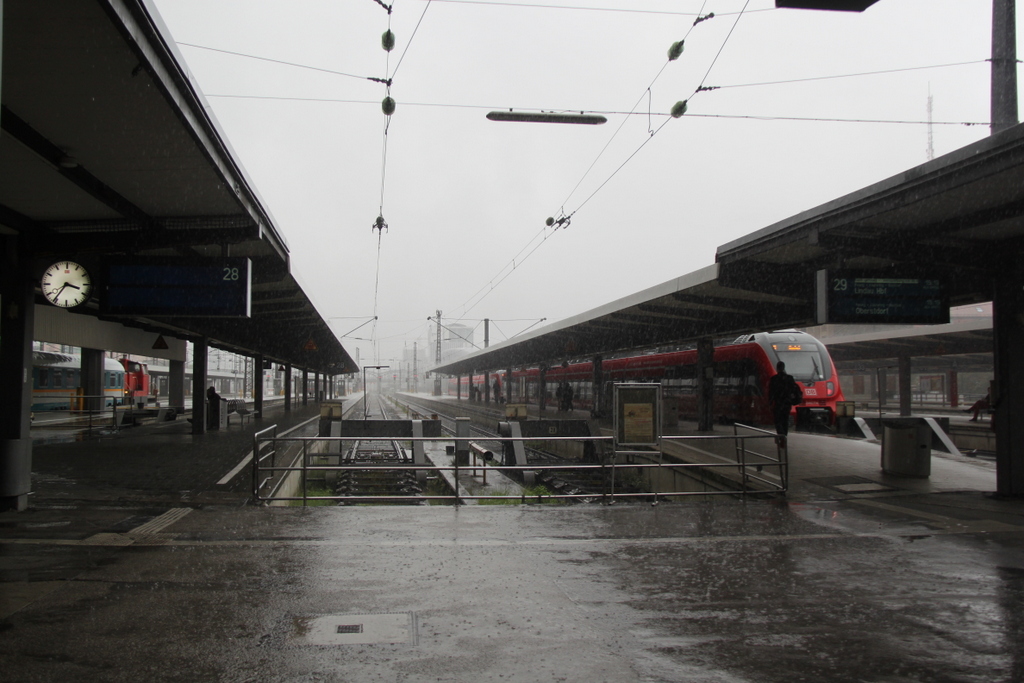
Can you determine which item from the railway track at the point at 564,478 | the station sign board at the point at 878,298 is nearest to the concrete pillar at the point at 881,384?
the railway track at the point at 564,478

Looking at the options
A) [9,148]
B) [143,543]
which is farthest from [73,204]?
[143,543]

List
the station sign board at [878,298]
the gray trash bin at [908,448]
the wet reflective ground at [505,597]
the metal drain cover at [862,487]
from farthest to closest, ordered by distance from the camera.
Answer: the gray trash bin at [908,448]
the metal drain cover at [862,487]
the station sign board at [878,298]
the wet reflective ground at [505,597]

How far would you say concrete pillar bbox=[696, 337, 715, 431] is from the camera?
1873 cm

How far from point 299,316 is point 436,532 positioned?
608 inches

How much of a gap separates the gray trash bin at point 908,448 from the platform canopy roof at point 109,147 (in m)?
9.91

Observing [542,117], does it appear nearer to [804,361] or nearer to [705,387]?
[705,387]

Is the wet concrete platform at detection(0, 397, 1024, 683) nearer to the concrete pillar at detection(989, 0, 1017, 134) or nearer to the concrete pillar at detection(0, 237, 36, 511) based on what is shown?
the concrete pillar at detection(0, 237, 36, 511)

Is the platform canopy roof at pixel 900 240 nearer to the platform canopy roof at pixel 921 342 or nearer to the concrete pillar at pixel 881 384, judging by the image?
the concrete pillar at pixel 881 384

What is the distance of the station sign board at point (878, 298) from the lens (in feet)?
29.7

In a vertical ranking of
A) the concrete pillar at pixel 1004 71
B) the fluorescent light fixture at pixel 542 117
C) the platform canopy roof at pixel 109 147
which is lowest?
the platform canopy roof at pixel 109 147

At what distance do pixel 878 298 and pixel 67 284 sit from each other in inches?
407

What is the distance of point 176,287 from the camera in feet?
28.4

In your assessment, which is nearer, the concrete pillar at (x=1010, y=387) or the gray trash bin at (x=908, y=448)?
the concrete pillar at (x=1010, y=387)

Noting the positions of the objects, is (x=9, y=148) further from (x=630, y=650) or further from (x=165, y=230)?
(x=630, y=650)
